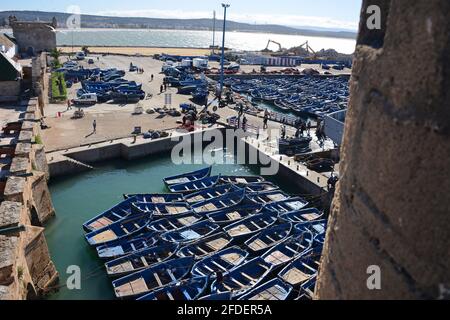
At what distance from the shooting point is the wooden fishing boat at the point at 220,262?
18.6 m

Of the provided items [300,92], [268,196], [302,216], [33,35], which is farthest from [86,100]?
[33,35]

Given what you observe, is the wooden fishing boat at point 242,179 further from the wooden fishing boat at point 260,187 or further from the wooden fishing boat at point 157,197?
the wooden fishing boat at point 157,197

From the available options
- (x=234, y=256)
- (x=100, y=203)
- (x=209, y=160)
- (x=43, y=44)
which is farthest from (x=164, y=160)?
(x=43, y=44)

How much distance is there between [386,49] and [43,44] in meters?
81.8

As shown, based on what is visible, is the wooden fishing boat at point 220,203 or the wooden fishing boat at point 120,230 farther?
the wooden fishing boat at point 220,203

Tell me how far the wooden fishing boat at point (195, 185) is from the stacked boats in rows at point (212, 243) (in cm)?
7

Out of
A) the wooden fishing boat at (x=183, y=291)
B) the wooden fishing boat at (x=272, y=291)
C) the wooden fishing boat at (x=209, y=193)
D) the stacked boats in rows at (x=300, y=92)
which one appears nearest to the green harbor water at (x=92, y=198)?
the wooden fishing boat at (x=183, y=291)

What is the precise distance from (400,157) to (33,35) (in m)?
82.0

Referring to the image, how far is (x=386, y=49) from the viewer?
3.50 m

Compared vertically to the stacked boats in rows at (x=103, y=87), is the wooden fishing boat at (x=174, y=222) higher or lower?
lower

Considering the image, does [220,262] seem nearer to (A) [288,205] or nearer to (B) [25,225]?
(A) [288,205]

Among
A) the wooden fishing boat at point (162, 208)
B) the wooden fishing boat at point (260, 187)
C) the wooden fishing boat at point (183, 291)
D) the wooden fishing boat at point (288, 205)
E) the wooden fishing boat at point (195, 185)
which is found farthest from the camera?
the wooden fishing boat at point (260, 187)

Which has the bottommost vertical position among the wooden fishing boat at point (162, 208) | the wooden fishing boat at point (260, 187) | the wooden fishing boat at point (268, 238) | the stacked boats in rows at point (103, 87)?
the wooden fishing boat at point (268, 238)
